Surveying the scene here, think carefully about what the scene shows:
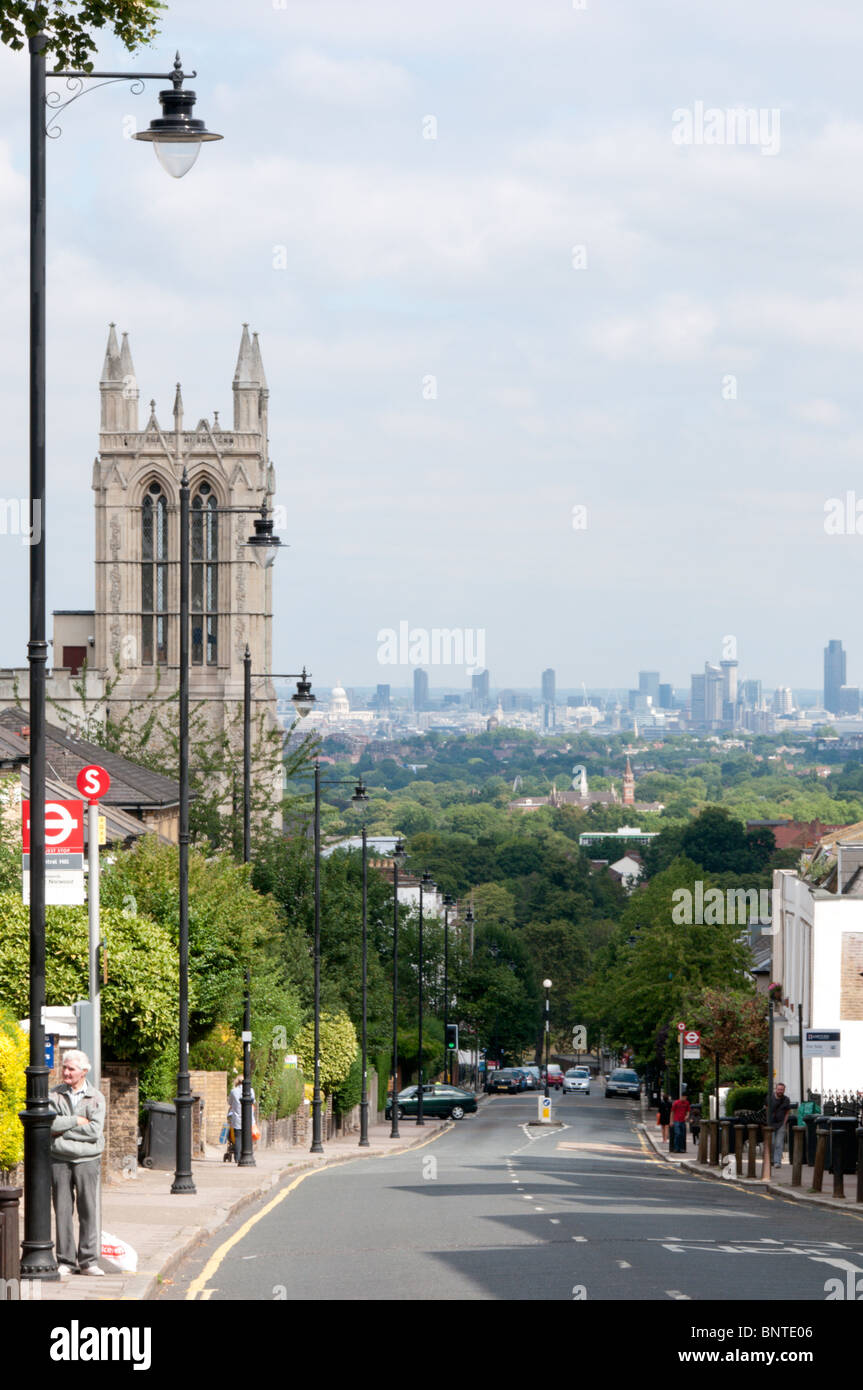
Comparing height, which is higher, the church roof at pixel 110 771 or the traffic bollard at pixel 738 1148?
the church roof at pixel 110 771

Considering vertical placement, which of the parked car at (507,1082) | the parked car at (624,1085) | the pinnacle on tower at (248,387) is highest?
the pinnacle on tower at (248,387)

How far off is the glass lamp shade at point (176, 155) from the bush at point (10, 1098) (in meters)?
7.67

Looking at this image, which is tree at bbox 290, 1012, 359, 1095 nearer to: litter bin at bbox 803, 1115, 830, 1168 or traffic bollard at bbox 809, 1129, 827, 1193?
litter bin at bbox 803, 1115, 830, 1168

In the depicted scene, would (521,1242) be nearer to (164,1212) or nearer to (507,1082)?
(164,1212)

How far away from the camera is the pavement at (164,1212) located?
51.4 ft

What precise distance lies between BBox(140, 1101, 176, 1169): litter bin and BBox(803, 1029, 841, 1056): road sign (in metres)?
13.3

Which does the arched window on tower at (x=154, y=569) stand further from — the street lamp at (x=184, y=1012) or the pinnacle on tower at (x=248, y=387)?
the street lamp at (x=184, y=1012)

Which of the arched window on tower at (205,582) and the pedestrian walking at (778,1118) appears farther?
the arched window on tower at (205,582)

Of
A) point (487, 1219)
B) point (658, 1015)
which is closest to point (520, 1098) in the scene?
point (658, 1015)

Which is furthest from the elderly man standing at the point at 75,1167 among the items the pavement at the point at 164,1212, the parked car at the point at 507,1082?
the parked car at the point at 507,1082

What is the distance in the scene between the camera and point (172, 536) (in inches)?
4370
